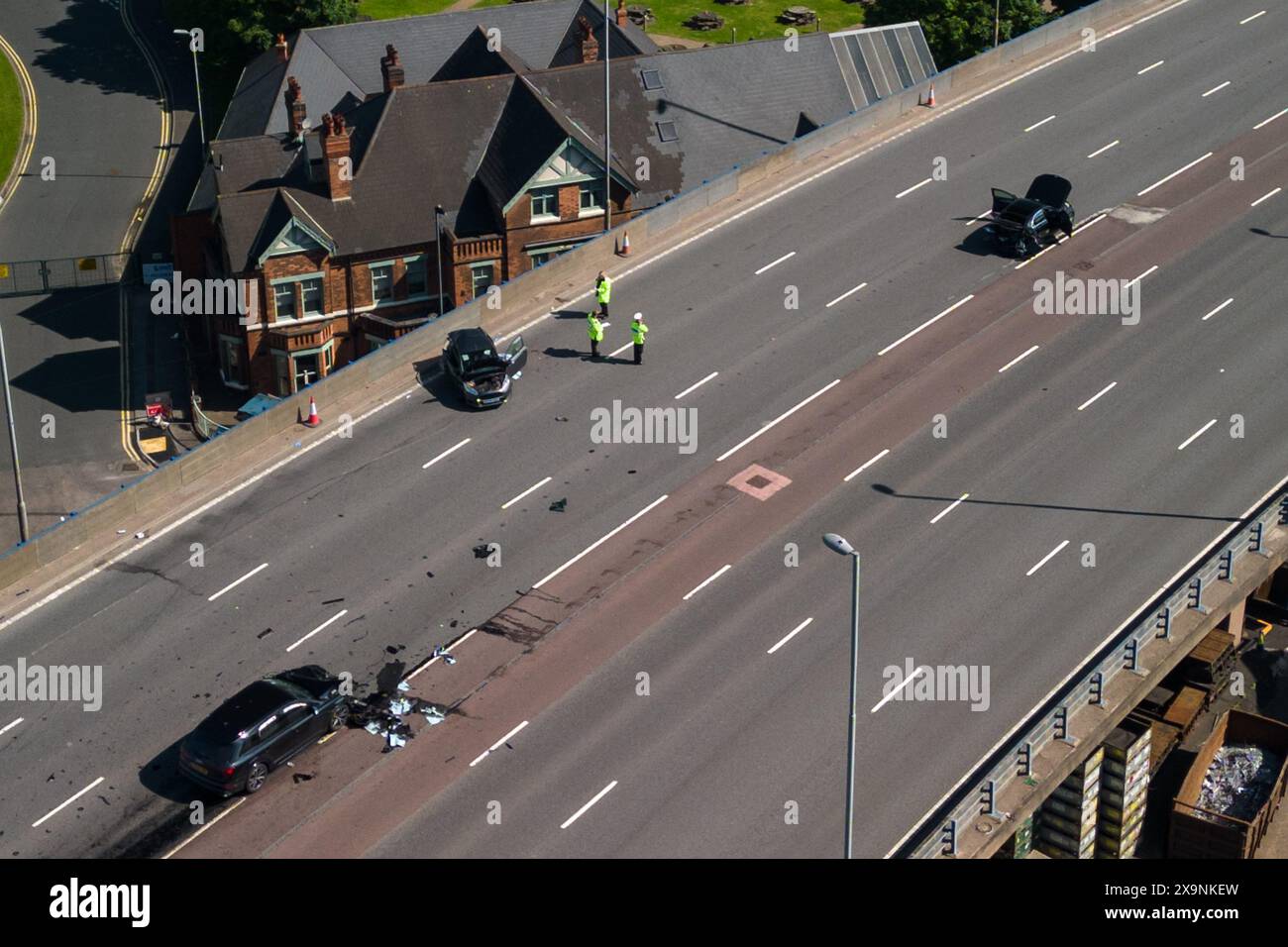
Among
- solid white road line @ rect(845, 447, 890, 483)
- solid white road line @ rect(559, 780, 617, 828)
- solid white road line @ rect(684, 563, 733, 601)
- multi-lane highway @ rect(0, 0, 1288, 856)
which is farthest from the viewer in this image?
solid white road line @ rect(845, 447, 890, 483)

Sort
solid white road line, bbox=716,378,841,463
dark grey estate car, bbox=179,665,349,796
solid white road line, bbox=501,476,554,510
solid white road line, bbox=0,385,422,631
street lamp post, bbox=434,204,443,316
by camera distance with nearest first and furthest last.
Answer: dark grey estate car, bbox=179,665,349,796 → solid white road line, bbox=0,385,422,631 → solid white road line, bbox=501,476,554,510 → solid white road line, bbox=716,378,841,463 → street lamp post, bbox=434,204,443,316

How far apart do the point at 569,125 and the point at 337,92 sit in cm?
1580

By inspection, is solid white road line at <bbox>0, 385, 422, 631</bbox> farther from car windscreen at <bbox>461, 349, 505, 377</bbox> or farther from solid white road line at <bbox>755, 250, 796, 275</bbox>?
solid white road line at <bbox>755, 250, 796, 275</bbox>

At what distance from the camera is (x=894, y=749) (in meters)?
40.6

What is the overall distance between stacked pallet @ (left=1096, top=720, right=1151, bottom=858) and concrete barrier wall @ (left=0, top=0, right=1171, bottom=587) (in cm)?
2304

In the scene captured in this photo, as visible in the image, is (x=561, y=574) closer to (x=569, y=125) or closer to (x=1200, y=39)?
(x=569, y=125)

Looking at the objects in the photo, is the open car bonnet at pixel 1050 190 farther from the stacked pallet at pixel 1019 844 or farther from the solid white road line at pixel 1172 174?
the stacked pallet at pixel 1019 844

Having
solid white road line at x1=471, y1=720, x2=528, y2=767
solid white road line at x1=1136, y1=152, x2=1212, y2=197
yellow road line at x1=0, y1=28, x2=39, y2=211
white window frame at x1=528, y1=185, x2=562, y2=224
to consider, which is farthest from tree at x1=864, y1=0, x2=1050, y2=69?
solid white road line at x1=471, y1=720, x2=528, y2=767

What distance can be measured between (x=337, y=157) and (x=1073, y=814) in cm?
3996

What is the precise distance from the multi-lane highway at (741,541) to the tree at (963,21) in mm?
21146

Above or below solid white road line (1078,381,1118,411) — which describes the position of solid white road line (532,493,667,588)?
below

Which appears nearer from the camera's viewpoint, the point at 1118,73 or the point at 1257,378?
the point at 1257,378

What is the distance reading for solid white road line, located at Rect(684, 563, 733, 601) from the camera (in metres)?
45.8

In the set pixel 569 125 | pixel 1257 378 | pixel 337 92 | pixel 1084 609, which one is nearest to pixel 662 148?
pixel 569 125
